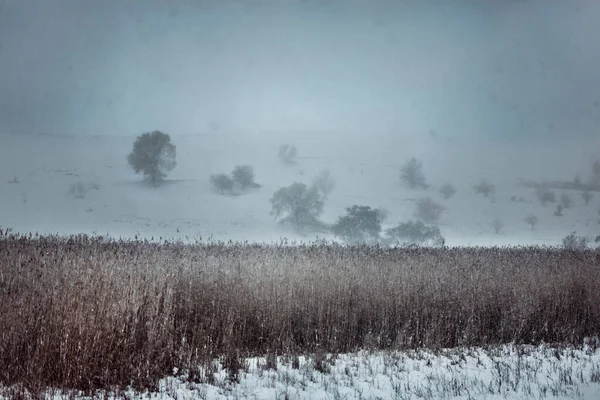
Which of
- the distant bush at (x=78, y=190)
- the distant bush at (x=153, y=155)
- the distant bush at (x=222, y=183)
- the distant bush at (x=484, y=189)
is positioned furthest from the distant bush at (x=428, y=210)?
the distant bush at (x=78, y=190)

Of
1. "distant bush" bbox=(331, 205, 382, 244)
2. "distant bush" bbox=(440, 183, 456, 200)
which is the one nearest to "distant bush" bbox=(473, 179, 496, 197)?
"distant bush" bbox=(440, 183, 456, 200)

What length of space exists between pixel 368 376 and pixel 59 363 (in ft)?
14.4

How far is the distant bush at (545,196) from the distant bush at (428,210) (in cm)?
2665

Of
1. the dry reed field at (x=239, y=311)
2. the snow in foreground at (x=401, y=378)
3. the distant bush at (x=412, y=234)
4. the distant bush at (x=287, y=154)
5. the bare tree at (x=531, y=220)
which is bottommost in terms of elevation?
the snow in foreground at (x=401, y=378)

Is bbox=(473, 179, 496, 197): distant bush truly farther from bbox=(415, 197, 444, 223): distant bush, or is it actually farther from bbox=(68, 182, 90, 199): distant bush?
bbox=(68, 182, 90, 199): distant bush

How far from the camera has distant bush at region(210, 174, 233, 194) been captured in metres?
95.7

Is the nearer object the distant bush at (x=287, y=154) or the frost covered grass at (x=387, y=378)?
the frost covered grass at (x=387, y=378)

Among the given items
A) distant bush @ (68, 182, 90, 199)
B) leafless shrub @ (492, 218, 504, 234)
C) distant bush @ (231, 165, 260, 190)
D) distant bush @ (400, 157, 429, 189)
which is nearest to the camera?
distant bush @ (68, 182, 90, 199)

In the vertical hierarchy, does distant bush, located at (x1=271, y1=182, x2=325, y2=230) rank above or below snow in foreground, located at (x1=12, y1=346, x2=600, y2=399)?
above

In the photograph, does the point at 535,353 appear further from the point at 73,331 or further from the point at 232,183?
the point at 232,183

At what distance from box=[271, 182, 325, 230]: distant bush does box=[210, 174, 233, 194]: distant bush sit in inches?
697

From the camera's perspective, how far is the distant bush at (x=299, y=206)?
241ft

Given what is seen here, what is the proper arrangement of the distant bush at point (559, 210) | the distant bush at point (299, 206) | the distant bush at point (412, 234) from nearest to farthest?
the distant bush at point (412, 234), the distant bush at point (299, 206), the distant bush at point (559, 210)

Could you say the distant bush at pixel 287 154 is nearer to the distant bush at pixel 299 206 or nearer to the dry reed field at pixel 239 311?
the distant bush at pixel 299 206
